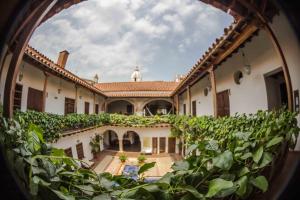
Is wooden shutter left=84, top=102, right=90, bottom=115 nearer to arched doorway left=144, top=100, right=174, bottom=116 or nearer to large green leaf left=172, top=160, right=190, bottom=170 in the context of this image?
arched doorway left=144, top=100, right=174, bottom=116

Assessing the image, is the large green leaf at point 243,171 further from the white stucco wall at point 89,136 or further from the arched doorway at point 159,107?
the arched doorway at point 159,107

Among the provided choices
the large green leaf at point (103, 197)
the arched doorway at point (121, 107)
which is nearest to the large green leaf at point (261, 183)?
the large green leaf at point (103, 197)

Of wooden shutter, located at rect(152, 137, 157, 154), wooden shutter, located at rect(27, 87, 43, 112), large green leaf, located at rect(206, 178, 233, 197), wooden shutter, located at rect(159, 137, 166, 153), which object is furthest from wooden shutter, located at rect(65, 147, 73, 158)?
large green leaf, located at rect(206, 178, 233, 197)

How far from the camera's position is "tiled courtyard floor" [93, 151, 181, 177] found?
12936 mm

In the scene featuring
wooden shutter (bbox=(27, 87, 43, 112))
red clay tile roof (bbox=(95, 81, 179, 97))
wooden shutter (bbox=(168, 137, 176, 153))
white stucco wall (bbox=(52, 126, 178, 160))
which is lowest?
wooden shutter (bbox=(168, 137, 176, 153))

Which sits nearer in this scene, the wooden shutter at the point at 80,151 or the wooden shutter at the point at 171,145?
the wooden shutter at the point at 80,151

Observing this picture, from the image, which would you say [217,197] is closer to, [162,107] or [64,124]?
[64,124]

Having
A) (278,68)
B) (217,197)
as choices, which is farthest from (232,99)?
(217,197)

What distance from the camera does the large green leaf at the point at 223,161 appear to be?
4.45 feet

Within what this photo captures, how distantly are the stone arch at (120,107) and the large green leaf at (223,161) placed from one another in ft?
76.2

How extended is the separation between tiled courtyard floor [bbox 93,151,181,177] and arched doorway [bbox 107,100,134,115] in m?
7.14

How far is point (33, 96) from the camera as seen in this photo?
352 inches

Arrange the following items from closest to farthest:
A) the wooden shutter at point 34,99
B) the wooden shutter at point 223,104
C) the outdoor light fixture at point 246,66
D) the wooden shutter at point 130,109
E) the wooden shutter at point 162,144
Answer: the outdoor light fixture at point 246,66 → the wooden shutter at point 223,104 → the wooden shutter at point 34,99 → the wooden shutter at point 162,144 → the wooden shutter at point 130,109

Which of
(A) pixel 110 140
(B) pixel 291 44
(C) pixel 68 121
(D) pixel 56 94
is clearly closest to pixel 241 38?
(B) pixel 291 44
